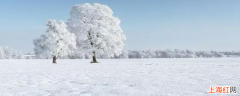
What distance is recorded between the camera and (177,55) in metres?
113

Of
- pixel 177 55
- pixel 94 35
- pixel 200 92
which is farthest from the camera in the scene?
pixel 177 55

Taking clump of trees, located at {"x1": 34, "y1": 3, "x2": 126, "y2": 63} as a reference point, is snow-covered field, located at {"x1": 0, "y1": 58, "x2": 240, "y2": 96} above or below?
below

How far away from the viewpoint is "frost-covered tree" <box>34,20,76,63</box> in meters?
31.7

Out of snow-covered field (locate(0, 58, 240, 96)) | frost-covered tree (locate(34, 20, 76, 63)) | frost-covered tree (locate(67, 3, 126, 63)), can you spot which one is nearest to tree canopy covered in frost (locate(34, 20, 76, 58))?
frost-covered tree (locate(34, 20, 76, 63))

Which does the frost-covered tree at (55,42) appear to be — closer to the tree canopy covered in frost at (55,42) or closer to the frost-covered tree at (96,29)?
the tree canopy covered in frost at (55,42)

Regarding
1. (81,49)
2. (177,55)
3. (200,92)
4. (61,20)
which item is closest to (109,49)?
(81,49)

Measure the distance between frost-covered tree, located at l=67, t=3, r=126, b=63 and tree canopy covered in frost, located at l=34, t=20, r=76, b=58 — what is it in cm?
126

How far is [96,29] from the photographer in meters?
31.6

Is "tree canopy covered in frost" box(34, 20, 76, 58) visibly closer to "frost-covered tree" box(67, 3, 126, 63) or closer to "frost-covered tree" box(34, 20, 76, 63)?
"frost-covered tree" box(34, 20, 76, 63)

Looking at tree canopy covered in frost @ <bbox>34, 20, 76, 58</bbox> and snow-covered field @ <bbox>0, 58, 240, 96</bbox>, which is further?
tree canopy covered in frost @ <bbox>34, 20, 76, 58</bbox>

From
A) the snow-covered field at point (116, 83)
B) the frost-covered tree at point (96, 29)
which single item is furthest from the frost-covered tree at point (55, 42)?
Result: the snow-covered field at point (116, 83)

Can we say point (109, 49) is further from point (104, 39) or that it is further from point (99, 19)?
point (99, 19)

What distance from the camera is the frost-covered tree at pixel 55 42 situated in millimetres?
31656

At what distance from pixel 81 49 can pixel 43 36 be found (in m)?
6.31
